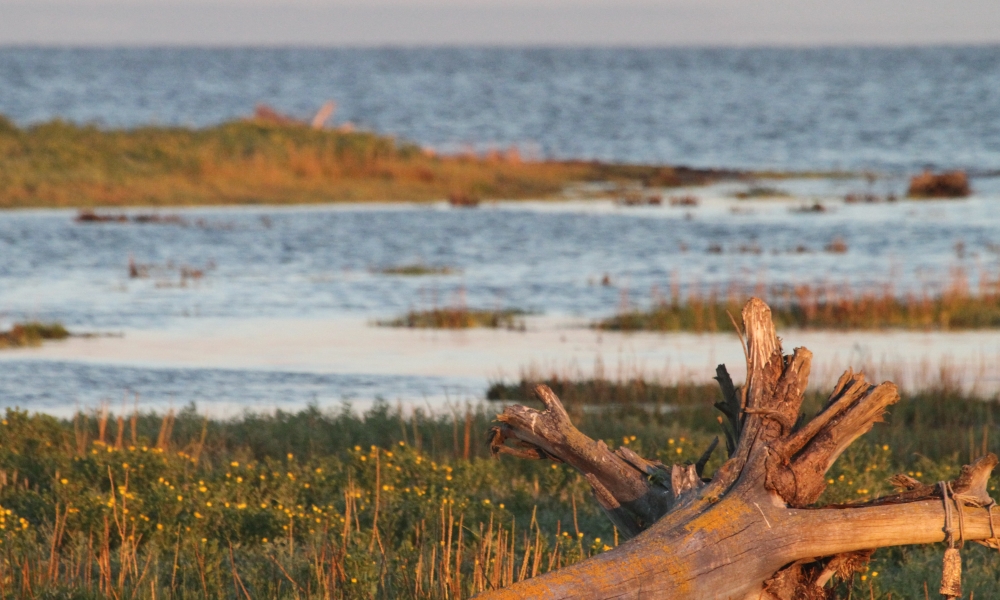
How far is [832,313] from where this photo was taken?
Answer: 18422 mm

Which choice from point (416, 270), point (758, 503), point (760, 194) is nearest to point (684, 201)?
point (760, 194)

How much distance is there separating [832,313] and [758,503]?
45.0 ft

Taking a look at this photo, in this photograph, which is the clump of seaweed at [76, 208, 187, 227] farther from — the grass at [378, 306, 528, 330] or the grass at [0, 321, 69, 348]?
the grass at [378, 306, 528, 330]

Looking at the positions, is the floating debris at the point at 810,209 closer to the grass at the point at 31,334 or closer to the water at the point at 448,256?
the water at the point at 448,256

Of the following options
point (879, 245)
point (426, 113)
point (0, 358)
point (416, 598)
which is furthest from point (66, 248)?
point (426, 113)

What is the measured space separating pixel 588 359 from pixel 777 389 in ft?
34.4

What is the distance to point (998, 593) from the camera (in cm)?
709

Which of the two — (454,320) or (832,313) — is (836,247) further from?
(454,320)

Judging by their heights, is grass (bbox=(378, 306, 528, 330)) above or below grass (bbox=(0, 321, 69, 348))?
above

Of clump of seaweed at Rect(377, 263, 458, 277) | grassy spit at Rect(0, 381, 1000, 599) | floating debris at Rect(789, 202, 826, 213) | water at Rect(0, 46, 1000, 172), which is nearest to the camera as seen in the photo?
grassy spit at Rect(0, 381, 1000, 599)

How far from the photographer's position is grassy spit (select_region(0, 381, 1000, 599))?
6.72 metres

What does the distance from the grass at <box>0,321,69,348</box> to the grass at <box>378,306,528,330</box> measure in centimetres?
401

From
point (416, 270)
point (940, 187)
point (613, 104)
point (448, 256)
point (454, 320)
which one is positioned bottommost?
point (454, 320)

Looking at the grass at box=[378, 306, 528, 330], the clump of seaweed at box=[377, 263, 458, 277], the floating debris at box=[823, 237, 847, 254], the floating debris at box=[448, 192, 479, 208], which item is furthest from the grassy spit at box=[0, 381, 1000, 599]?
the floating debris at box=[448, 192, 479, 208]
